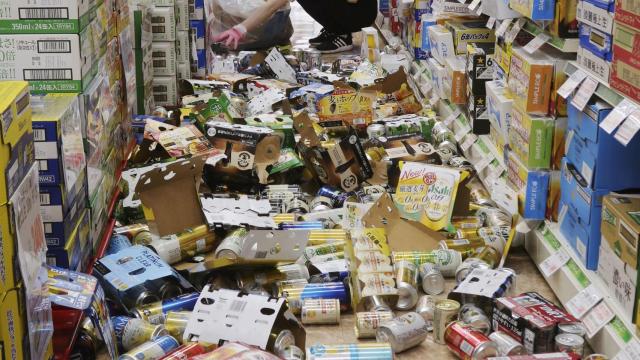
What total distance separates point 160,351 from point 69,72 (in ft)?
4.02

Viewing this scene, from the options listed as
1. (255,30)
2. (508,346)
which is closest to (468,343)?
(508,346)

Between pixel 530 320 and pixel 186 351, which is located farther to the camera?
pixel 530 320

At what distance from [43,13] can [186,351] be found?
4.79 ft

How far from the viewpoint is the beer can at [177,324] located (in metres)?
3.32

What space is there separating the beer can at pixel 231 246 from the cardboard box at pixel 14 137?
1.22 m

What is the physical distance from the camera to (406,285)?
12.0ft

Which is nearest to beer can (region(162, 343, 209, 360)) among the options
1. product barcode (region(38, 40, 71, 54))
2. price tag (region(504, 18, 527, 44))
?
product barcode (region(38, 40, 71, 54))

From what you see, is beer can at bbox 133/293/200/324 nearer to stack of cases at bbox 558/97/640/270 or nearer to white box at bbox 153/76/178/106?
stack of cases at bbox 558/97/640/270

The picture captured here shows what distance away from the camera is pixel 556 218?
393cm

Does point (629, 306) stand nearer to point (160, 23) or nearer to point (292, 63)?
point (160, 23)

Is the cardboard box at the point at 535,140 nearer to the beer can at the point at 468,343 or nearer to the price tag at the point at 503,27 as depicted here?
the price tag at the point at 503,27

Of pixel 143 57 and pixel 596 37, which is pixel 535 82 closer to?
pixel 596 37

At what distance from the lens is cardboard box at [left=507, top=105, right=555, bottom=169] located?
3891 millimetres

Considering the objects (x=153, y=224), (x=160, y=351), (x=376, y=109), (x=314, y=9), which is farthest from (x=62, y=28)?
(x=314, y=9)
